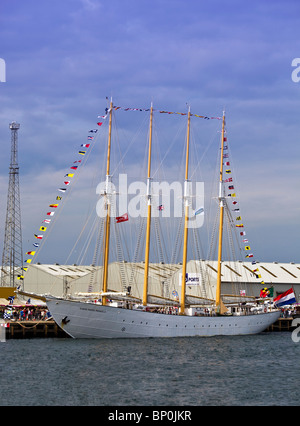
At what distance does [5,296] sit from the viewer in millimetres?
104312

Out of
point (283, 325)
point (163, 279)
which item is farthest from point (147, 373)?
point (163, 279)

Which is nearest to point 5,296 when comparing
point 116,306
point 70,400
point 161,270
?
point 161,270

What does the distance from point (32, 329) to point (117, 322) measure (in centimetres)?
1224

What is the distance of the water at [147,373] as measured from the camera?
4038 centimetres

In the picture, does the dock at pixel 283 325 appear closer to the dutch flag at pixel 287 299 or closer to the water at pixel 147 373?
the dutch flag at pixel 287 299

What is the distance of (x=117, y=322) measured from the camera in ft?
235

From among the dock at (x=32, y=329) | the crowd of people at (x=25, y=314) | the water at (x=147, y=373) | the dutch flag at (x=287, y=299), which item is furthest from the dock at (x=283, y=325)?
the dock at (x=32, y=329)

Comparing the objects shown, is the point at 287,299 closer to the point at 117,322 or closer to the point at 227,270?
the point at 227,270

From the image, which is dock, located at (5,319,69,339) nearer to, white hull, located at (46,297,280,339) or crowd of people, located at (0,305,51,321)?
crowd of people, located at (0,305,51,321)

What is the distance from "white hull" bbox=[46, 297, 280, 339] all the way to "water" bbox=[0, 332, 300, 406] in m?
1.97

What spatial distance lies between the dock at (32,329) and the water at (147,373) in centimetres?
408

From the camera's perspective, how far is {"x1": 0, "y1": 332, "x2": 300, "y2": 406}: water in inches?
1590

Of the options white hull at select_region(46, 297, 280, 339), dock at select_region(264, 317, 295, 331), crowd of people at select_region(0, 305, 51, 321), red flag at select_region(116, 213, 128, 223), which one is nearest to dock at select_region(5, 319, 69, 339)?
crowd of people at select_region(0, 305, 51, 321)

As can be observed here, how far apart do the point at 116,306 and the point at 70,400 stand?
3434 cm
